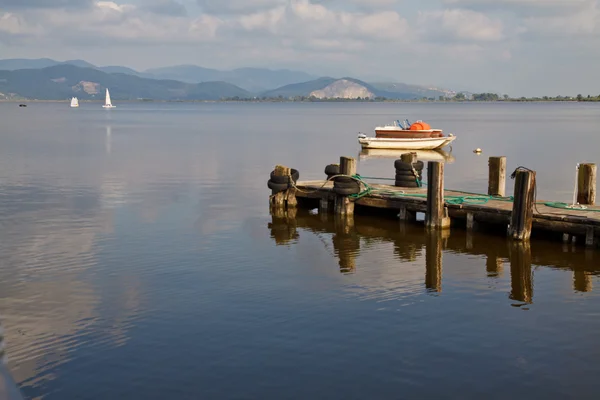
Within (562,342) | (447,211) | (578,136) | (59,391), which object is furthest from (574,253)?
(578,136)

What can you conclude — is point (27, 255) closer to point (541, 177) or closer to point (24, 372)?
point (24, 372)

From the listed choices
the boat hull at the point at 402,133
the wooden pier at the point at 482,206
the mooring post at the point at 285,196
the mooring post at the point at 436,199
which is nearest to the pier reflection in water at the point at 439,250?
the mooring post at the point at 436,199

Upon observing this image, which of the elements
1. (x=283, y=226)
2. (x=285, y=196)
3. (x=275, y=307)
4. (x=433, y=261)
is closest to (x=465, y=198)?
(x=433, y=261)

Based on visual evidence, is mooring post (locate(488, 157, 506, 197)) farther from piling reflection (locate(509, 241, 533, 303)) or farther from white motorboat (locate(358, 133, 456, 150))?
white motorboat (locate(358, 133, 456, 150))

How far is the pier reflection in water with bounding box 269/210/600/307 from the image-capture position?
18.1 meters

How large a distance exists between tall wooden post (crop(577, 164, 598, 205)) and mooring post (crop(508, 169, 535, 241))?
10.4 ft

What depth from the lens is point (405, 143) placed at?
62.4 meters

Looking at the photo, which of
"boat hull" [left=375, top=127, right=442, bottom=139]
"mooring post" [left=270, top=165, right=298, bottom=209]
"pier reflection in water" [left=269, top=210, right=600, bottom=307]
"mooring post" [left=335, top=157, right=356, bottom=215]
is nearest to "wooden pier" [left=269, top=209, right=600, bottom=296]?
"pier reflection in water" [left=269, top=210, right=600, bottom=307]

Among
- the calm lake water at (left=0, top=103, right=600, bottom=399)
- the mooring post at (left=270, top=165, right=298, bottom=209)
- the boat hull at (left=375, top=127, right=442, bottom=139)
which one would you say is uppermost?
the boat hull at (left=375, top=127, right=442, bottom=139)

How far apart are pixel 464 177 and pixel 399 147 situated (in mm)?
21298

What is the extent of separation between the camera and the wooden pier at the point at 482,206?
20.2 metres

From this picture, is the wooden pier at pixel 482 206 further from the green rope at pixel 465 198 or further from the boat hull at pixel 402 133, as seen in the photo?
the boat hull at pixel 402 133

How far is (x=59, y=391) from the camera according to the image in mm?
10961

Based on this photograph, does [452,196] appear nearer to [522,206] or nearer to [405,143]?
[522,206]
